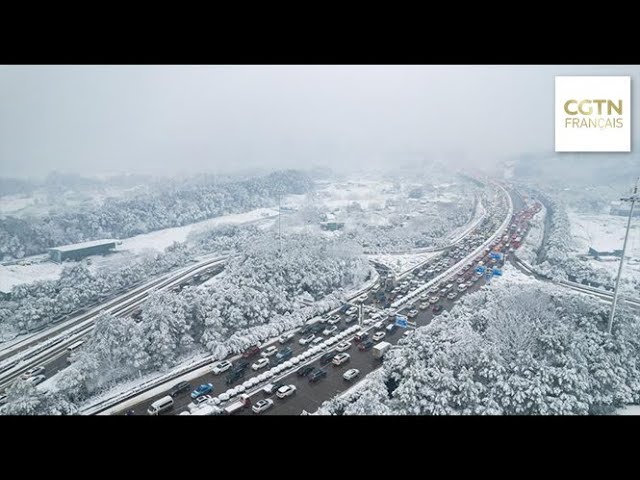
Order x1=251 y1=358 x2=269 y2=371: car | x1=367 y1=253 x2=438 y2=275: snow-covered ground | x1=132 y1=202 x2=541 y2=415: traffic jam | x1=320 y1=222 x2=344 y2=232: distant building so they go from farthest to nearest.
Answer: x1=320 y1=222 x2=344 y2=232: distant building < x1=367 y1=253 x2=438 y2=275: snow-covered ground < x1=251 y1=358 x2=269 y2=371: car < x1=132 y1=202 x2=541 y2=415: traffic jam

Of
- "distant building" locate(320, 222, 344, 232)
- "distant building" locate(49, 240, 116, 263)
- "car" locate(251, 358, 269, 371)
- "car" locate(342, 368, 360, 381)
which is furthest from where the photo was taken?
"distant building" locate(320, 222, 344, 232)

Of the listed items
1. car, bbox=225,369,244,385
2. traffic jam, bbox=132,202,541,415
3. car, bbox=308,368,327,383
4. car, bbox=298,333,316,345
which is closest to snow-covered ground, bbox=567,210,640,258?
traffic jam, bbox=132,202,541,415

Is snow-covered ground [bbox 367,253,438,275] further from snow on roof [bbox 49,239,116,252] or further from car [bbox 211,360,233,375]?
snow on roof [bbox 49,239,116,252]

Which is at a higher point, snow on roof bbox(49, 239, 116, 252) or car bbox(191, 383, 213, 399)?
snow on roof bbox(49, 239, 116, 252)

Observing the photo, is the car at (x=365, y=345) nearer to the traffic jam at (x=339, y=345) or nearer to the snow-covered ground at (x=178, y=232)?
the traffic jam at (x=339, y=345)
